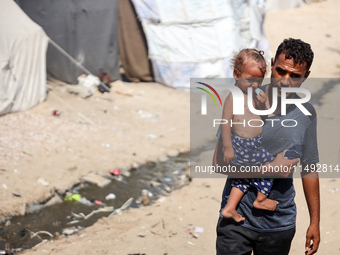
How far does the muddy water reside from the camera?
15.6 ft

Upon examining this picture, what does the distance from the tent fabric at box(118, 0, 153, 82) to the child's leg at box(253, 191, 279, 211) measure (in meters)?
7.67

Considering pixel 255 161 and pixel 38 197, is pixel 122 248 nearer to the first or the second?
pixel 38 197

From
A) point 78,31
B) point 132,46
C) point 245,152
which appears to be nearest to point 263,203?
point 245,152

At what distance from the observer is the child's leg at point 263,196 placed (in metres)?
2.29

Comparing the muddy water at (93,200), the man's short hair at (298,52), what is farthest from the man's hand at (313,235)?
the muddy water at (93,200)

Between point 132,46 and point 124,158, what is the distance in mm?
3745

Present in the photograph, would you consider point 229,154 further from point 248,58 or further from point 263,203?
point 248,58

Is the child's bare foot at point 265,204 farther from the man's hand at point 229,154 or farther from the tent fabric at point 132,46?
the tent fabric at point 132,46

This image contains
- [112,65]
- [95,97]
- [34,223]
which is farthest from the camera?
[112,65]

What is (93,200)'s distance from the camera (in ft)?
18.2

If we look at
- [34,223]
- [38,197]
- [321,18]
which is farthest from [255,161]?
[321,18]

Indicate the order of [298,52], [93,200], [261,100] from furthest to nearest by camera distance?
[93,200]
[261,100]
[298,52]

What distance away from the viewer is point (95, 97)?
8.62 metres

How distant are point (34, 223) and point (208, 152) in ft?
8.39
